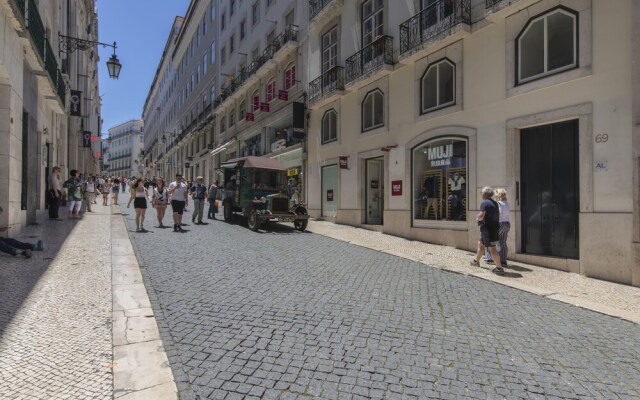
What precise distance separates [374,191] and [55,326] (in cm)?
1285

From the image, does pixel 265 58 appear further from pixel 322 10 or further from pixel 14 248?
pixel 14 248

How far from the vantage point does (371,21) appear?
15.1 m

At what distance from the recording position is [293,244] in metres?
10.5

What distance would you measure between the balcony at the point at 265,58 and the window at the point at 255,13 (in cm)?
280

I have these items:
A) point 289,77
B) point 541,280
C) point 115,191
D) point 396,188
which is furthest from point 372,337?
point 115,191

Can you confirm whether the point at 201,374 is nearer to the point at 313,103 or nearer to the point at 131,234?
the point at 131,234

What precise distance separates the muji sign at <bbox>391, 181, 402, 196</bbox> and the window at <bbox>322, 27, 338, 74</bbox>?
667 centimetres

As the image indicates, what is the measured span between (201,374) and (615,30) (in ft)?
30.8

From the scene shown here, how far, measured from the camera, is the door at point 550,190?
8.66 meters

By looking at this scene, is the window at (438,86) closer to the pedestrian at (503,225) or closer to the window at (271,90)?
the pedestrian at (503,225)

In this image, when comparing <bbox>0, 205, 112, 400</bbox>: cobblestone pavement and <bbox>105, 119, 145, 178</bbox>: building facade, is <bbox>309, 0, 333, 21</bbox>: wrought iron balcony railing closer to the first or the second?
<bbox>0, 205, 112, 400</bbox>: cobblestone pavement

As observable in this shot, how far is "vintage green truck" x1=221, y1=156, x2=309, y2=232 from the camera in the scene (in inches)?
508

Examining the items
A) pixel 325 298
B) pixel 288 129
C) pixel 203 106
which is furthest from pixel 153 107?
pixel 325 298

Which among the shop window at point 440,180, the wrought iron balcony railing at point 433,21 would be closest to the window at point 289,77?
the wrought iron balcony railing at point 433,21
